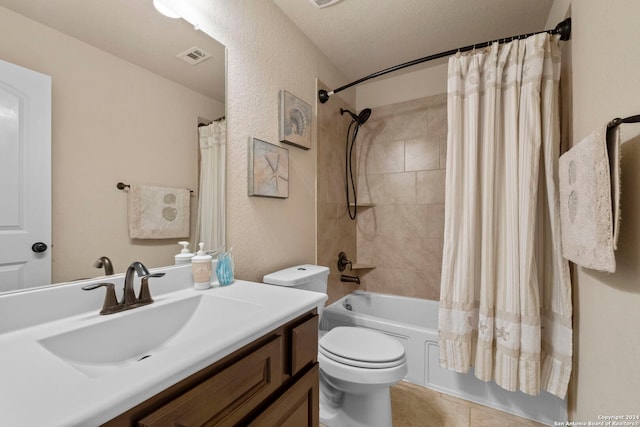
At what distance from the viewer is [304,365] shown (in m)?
0.88

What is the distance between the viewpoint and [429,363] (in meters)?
1.74

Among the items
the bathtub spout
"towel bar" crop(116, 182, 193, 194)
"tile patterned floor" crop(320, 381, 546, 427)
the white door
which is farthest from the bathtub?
the white door

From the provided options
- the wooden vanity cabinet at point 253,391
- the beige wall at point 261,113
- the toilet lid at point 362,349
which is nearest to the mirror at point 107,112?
the beige wall at point 261,113

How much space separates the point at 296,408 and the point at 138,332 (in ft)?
1.74

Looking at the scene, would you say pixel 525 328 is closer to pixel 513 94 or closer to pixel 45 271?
pixel 513 94

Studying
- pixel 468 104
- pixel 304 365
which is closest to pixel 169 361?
pixel 304 365

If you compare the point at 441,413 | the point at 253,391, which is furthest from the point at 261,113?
the point at 441,413

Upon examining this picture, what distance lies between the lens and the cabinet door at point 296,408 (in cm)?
72

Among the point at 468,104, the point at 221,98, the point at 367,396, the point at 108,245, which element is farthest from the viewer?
the point at 468,104

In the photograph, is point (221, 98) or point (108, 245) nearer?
point (108, 245)

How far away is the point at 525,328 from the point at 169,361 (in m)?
1.54

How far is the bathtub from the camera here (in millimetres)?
1483

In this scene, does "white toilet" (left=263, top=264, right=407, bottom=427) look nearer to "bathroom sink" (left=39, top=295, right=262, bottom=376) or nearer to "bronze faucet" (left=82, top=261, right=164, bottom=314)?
"bathroom sink" (left=39, top=295, right=262, bottom=376)

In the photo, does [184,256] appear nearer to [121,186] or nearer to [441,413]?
[121,186]
